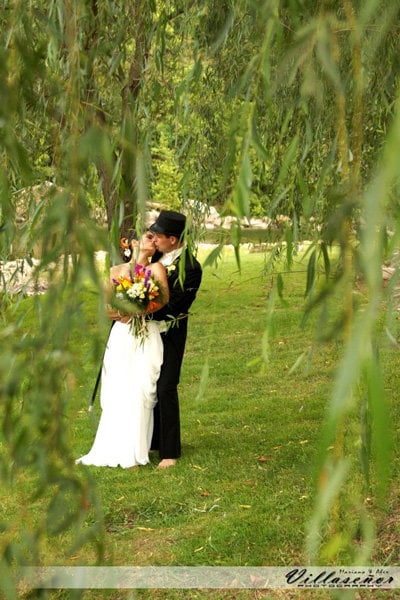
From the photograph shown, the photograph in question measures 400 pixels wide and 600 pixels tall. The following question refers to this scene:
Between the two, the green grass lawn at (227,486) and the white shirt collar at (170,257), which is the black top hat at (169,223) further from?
the green grass lawn at (227,486)

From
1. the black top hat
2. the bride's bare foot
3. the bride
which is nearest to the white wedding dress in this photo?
the bride

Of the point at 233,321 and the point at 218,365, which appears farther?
the point at 233,321

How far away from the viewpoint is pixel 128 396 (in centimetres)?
530

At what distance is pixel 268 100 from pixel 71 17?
0.50m

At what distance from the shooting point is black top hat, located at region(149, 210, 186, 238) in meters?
4.85

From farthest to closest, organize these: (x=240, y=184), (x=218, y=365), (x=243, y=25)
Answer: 1. (x=218, y=365)
2. (x=243, y=25)
3. (x=240, y=184)

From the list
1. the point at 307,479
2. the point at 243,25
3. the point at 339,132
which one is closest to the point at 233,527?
the point at 307,479

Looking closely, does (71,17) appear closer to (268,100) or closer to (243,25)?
(268,100)

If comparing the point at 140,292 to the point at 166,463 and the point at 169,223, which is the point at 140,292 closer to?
the point at 169,223

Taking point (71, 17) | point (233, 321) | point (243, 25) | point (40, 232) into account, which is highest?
point (243, 25)

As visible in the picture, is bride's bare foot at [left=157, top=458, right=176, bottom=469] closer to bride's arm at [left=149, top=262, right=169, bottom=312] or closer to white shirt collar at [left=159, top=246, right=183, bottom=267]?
bride's arm at [left=149, top=262, right=169, bottom=312]

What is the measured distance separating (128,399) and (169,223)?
4.04 feet

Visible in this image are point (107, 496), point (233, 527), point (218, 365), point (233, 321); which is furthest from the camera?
point (233, 321)

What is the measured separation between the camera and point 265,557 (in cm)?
369
